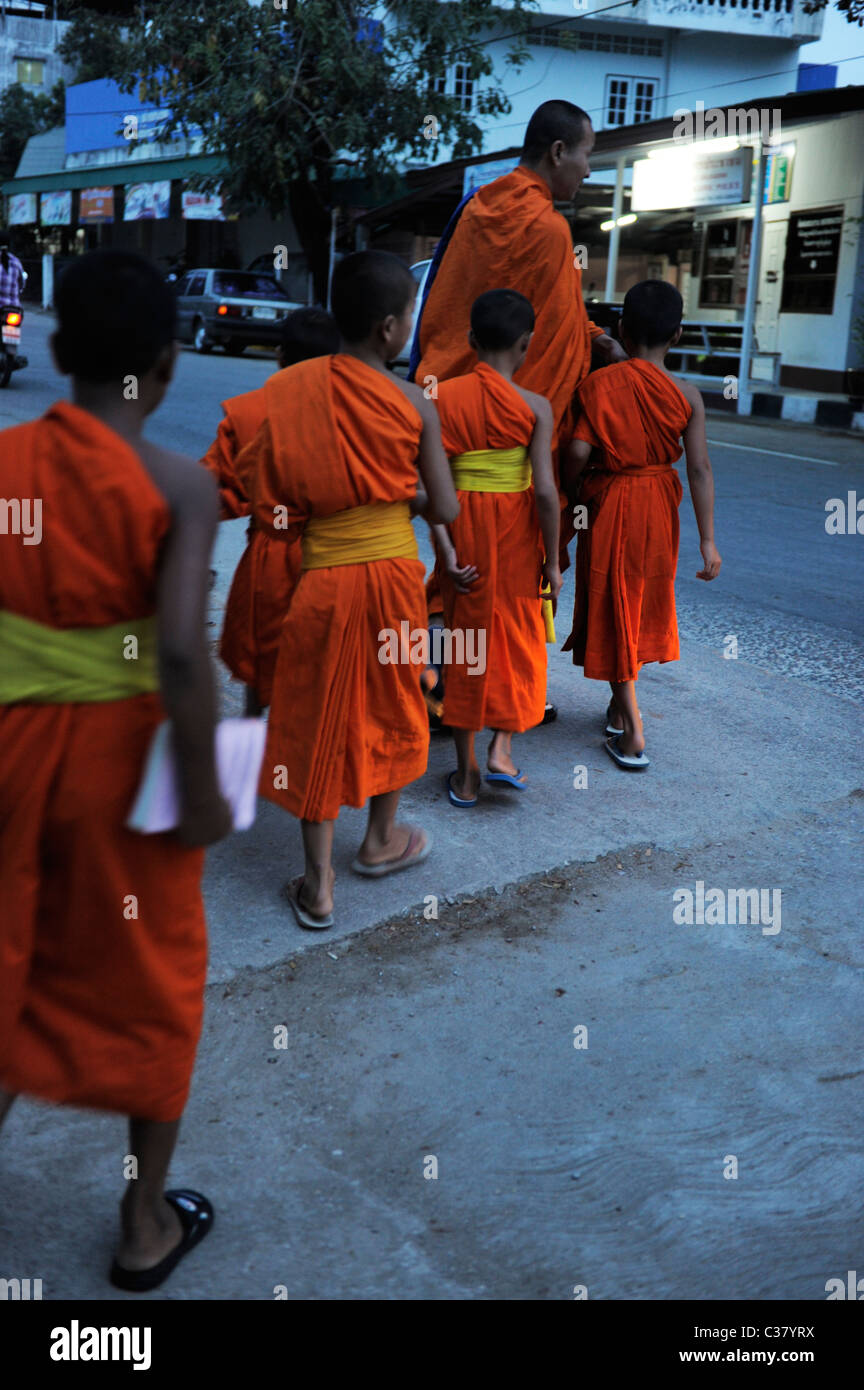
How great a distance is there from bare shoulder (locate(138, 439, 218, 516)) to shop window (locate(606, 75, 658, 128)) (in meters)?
28.7

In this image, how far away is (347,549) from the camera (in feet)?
10.2

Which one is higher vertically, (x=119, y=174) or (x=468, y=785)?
(x=119, y=174)

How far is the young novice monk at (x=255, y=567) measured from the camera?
142 inches

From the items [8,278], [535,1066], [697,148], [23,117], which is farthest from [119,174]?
[535,1066]

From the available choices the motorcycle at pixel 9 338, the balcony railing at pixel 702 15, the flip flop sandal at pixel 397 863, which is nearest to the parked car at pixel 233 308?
the balcony railing at pixel 702 15

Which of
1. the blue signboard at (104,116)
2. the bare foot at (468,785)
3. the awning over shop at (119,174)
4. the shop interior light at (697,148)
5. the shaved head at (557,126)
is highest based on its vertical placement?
the blue signboard at (104,116)

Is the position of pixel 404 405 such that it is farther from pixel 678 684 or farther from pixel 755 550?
pixel 755 550

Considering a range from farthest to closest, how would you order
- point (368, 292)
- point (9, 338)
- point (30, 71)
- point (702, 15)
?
point (30, 71) → point (702, 15) → point (9, 338) → point (368, 292)

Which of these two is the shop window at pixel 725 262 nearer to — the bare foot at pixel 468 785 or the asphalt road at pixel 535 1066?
the asphalt road at pixel 535 1066

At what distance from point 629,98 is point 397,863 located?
2789cm

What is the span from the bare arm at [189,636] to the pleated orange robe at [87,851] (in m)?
0.04

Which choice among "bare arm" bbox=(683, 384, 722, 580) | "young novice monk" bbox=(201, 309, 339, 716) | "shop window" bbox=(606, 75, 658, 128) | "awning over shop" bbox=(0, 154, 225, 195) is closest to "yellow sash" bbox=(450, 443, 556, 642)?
"young novice monk" bbox=(201, 309, 339, 716)

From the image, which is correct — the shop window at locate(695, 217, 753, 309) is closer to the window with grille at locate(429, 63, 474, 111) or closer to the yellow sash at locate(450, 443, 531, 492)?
the window with grille at locate(429, 63, 474, 111)

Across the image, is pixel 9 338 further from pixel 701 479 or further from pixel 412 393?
pixel 412 393
